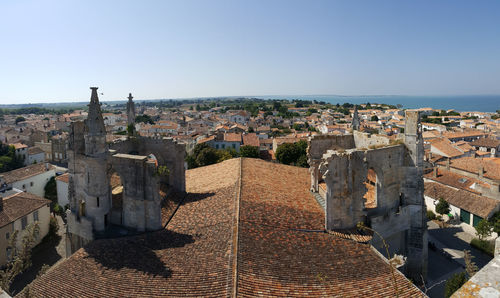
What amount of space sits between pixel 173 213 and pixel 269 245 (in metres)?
6.81

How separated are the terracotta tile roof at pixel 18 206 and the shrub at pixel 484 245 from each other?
36.7 metres

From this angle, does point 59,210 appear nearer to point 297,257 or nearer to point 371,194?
point 297,257

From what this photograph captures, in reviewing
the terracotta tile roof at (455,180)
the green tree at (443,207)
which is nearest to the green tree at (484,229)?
the green tree at (443,207)

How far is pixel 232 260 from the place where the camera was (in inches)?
479

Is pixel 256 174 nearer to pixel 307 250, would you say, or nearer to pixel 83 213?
pixel 307 250

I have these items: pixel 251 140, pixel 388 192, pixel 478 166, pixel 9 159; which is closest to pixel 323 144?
pixel 388 192

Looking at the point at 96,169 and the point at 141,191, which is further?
the point at 96,169

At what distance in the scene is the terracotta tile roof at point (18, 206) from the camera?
25781 mm

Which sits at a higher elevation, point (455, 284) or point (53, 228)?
point (455, 284)

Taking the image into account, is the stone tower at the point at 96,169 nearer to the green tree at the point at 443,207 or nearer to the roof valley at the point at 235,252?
the roof valley at the point at 235,252

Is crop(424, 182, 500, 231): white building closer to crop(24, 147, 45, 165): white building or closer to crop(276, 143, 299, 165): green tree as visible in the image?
crop(276, 143, 299, 165): green tree

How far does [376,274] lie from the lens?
13.0 meters

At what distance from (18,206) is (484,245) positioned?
38374 mm

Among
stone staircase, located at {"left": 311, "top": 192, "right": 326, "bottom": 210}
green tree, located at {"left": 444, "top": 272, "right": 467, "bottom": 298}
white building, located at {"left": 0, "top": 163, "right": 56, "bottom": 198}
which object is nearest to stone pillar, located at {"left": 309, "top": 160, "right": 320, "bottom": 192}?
stone staircase, located at {"left": 311, "top": 192, "right": 326, "bottom": 210}
